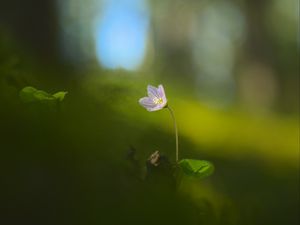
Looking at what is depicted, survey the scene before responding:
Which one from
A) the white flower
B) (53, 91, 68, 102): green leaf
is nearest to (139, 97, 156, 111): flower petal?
the white flower

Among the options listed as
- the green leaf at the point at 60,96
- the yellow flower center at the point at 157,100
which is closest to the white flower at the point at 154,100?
the yellow flower center at the point at 157,100

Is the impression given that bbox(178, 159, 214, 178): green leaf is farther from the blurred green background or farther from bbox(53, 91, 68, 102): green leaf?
bbox(53, 91, 68, 102): green leaf

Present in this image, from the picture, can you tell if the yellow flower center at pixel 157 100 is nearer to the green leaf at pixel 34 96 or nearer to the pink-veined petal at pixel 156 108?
the pink-veined petal at pixel 156 108

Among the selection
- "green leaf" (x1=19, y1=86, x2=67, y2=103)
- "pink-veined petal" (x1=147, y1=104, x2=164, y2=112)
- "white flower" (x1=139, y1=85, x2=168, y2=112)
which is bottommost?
"green leaf" (x1=19, y1=86, x2=67, y2=103)

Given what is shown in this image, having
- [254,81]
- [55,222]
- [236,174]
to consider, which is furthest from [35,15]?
[254,81]

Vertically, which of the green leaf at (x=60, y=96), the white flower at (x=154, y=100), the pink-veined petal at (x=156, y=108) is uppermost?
the white flower at (x=154, y=100)

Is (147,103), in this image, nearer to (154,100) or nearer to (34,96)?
(154,100)
